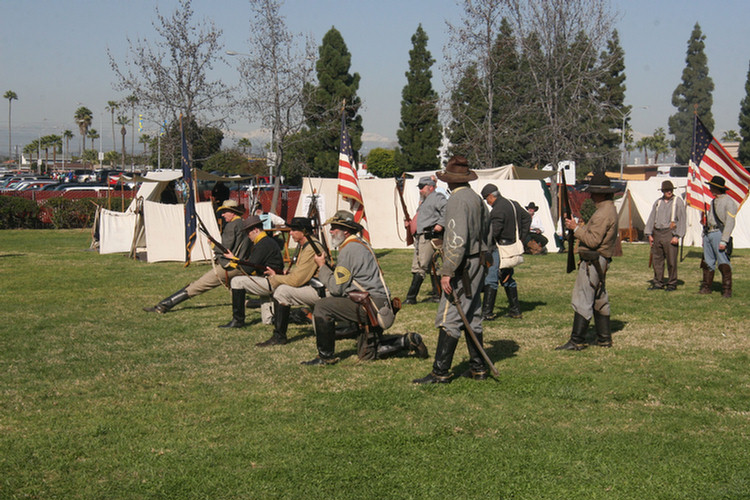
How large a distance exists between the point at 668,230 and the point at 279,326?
765 cm

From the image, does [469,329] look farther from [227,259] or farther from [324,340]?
[227,259]

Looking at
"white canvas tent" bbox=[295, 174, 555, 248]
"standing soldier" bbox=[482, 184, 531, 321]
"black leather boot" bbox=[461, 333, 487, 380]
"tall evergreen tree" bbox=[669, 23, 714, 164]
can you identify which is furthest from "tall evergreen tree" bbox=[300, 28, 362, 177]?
"tall evergreen tree" bbox=[669, 23, 714, 164]

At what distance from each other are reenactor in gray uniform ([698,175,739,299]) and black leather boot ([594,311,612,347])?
14.0ft

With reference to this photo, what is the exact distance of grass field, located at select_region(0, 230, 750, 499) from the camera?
459 centimetres

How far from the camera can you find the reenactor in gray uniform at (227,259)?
1007 centimetres

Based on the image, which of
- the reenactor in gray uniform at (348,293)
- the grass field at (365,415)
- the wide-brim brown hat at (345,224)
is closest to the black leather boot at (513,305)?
the grass field at (365,415)

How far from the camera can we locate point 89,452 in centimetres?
509

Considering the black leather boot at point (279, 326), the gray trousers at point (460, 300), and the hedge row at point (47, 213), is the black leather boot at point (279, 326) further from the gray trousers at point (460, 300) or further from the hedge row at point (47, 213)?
the hedge row at point (47, 213)

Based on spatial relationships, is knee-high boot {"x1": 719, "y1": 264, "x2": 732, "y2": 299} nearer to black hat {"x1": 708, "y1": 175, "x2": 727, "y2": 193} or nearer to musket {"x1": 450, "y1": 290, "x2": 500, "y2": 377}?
black hat {"x1": 708, "y1": 175, "x2": 727, "y2": 193}

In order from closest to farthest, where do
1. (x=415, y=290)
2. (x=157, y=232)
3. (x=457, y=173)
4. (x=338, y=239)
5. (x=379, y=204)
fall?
1. (x=457, y=173)
2. (x=338, y=239)
3. (x=415, y=290)
4. (x=157, y=232)
5. (x=379, y=204)

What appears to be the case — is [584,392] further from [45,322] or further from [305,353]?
[45,322]

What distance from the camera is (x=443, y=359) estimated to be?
6.71 meters

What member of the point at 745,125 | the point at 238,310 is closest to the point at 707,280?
the point at 238,310

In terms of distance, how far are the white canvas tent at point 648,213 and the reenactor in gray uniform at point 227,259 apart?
15.2m
